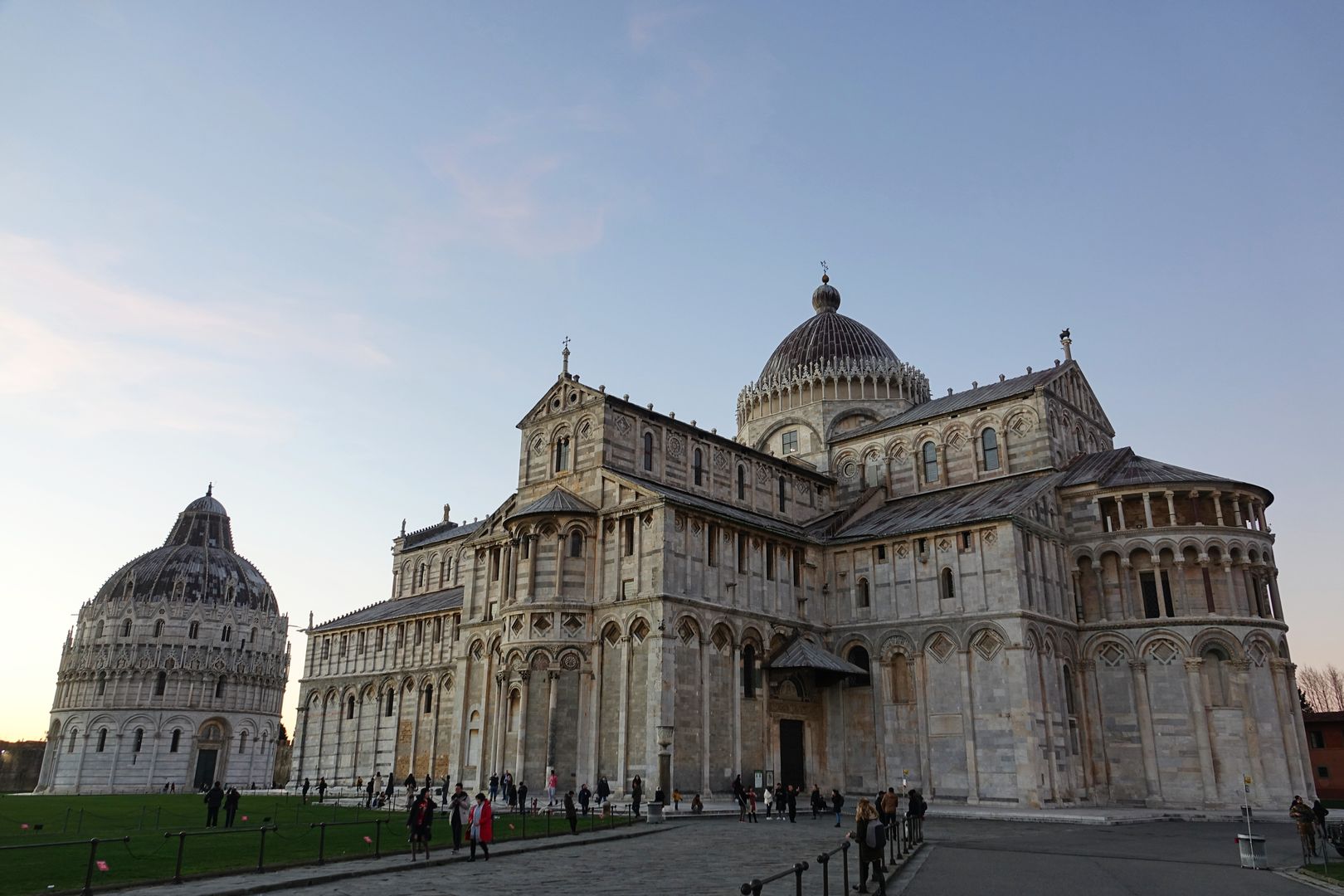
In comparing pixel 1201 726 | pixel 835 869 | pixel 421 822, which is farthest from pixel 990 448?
pixel 421 822

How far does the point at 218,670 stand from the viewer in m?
88.0

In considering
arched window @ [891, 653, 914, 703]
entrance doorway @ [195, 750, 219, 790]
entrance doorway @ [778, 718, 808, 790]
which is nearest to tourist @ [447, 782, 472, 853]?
entrance doorway @ [778, 718, 808, 790]

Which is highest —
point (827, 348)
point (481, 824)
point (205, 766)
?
point (827, 348)

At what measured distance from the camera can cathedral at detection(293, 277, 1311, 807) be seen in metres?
36.1

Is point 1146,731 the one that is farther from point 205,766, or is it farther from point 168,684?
point 168,684

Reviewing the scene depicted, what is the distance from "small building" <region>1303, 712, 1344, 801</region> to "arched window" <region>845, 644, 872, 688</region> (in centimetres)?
3386

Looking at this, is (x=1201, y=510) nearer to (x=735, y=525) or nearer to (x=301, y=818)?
(x=735, y=525)

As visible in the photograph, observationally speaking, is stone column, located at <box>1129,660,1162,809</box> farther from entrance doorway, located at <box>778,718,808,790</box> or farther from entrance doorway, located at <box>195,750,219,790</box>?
entrance doorway, located at <box>195,750,219,790</box>

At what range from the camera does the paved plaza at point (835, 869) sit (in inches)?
616

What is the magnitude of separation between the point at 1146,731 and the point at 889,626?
11.1 meters

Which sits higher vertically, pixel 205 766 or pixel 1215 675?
pixel 1215 675

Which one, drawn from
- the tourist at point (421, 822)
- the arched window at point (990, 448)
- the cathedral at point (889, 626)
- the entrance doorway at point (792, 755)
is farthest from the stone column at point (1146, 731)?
the tourist at point (421, 822)

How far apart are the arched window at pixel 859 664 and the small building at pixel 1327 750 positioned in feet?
111

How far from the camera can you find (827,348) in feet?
184
